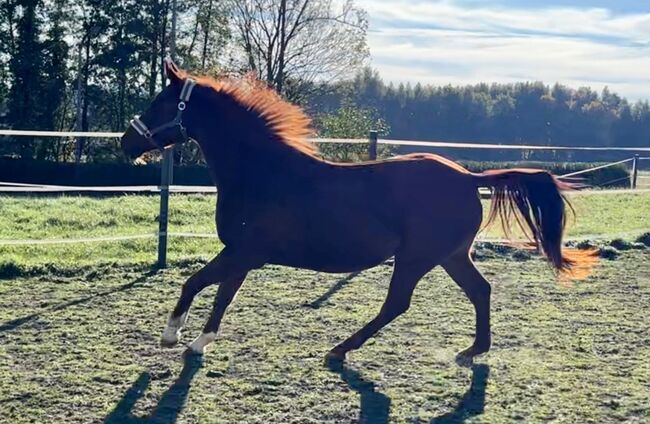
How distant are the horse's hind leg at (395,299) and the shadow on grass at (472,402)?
566 mm

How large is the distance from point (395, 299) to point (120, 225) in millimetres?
7113

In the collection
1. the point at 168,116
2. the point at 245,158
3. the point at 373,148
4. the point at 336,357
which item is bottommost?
the point at 336,357

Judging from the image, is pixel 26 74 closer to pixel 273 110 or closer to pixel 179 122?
pixel 179 122

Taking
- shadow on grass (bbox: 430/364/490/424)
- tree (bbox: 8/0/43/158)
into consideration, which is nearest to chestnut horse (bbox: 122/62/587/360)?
shadow on grass (bbox: 430/364/490/424)

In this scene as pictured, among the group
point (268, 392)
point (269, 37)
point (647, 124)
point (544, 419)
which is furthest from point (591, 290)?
point (647, 124)

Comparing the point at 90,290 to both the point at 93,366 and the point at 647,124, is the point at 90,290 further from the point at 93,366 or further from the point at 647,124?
the point at 647,124

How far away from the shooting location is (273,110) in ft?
15.2

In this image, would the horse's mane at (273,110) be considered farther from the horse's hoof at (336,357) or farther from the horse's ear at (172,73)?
the horse's hoof at (336,357)

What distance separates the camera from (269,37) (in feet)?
88.3

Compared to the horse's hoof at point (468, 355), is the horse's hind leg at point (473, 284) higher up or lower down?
higher up

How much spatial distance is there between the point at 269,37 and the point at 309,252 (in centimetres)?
A: 2357

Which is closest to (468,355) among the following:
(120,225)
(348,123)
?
(120,225)

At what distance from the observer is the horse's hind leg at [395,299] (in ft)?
14.1

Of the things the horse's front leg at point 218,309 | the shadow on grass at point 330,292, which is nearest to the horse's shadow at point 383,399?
the horse's front leg at point 218,309
